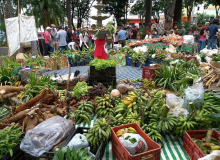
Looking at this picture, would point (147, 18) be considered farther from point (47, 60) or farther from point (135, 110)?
point (135, 110)

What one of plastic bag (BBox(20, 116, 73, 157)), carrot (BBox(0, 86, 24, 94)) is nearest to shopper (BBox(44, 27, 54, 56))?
carrot (BBox(0, 86, 24, 94))

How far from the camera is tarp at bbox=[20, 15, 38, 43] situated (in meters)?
7.41

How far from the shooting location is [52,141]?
2463mm

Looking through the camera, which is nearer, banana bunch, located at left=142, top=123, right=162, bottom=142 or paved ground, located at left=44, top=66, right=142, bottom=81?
banana bunch, located at left=142, top=123, right=162, bottom=142

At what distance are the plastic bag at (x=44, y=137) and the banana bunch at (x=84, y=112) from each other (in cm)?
71

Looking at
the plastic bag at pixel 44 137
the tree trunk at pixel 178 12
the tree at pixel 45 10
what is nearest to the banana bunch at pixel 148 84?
the plastic bag at pixel 44 137

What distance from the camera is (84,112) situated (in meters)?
3.57

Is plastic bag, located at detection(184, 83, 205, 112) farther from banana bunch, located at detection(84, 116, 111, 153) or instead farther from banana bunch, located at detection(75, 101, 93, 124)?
banana bunch, located at detection(75, 101, 93, 124)

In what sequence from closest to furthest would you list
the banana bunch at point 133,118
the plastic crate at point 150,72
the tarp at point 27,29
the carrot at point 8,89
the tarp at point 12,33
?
1. the banana bunch at point 133,118
2. the carrot at point 8,89
3. the plastic crate at point 150,72
4. the tarp at point 12,33
5. the tarp at point 27,29

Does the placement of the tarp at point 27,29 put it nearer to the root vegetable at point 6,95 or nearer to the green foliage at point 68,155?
the root vegetable at point 6,95

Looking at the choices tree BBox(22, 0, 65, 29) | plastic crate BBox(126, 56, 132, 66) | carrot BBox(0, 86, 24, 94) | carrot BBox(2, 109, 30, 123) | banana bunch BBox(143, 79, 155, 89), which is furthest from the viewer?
tree BBox(22, 0, 65, 29)

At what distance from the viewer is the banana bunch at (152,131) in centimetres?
273

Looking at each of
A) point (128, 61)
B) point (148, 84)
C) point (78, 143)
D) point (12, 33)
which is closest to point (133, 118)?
point (78, 143)

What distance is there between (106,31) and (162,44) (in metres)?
4.16
